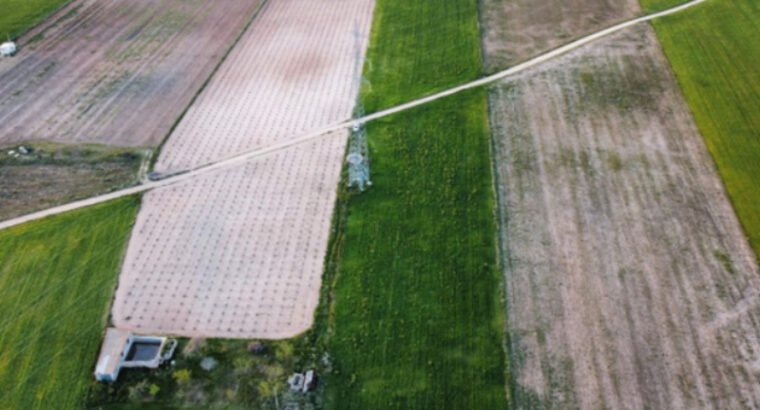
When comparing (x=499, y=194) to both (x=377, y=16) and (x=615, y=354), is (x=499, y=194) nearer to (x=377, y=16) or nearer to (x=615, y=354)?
(x=615, y=354)

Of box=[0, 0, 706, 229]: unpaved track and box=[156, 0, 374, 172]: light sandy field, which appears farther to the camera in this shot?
box=[156, 0, 374, 172]: light sandy field

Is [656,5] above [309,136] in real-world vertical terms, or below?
below

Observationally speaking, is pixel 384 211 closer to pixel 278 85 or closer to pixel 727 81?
pixel 278 85

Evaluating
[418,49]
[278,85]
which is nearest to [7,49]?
[278,85]

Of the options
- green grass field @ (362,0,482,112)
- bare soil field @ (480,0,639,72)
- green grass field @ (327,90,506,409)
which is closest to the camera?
green grass field @ (327,90,506,409)

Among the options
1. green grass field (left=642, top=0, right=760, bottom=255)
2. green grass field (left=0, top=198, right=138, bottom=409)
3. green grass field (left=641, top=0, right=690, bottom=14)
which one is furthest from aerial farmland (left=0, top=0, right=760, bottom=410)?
green grass field (left=641, top=0, right=690, bottom=14)

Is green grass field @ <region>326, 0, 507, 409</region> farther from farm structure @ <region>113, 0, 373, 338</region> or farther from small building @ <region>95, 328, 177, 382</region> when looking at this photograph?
small building @ <region>95, 328, 177, 382</region>

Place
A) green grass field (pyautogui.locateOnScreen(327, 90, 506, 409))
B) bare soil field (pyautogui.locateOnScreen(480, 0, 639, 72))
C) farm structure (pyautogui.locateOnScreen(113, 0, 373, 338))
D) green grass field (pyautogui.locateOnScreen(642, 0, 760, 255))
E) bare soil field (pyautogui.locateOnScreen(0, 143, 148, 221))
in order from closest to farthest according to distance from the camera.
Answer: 1. green grass field (pyautogui.locateOnScreen(327, 90, 506, 409))
2. farm structure (pyautogui.locateOnScreen(113, 0, 373, 338))
3. bare soil field (pyautogui.locateOnScreen(0, 143, 148, 221))
4. green grass field (pyautogui.locateOnScreen(642, 0, 760, 255))
5. bare soil field (pyautogui.locateOnScreen(480, 0, 639, 72))

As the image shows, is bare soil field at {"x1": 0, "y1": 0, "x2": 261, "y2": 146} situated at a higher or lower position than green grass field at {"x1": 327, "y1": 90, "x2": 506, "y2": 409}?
higher

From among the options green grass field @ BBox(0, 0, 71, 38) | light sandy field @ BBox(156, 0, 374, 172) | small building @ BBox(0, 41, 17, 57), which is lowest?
light sandy field @ BBox(156, 0, 374, 172)
